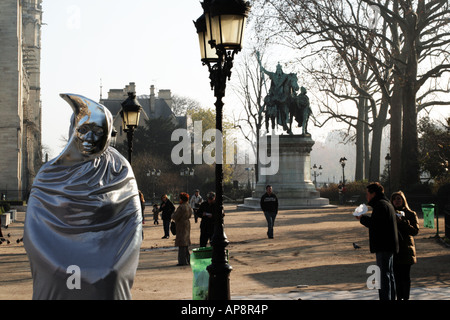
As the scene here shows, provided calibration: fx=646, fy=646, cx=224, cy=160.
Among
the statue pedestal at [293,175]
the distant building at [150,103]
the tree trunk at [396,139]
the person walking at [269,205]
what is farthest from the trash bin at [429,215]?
the distant building at [150,103]

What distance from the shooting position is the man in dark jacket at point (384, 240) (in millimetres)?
8156

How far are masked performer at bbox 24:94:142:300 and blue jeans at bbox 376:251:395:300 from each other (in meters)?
3.72

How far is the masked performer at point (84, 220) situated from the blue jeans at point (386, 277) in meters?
3.72

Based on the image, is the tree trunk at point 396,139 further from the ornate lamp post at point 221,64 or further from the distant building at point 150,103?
the distant building at point 150,103

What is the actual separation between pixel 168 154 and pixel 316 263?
59.1 meters

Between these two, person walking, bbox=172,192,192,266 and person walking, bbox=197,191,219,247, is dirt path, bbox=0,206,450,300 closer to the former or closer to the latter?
person walking, bbox=172,192,192,266

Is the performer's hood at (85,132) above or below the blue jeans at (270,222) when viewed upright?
above

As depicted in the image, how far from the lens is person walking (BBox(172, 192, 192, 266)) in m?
14.7

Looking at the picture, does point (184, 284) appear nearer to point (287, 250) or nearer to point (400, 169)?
point (287, 250)

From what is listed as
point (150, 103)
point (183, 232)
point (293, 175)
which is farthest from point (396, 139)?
point (150, 103)

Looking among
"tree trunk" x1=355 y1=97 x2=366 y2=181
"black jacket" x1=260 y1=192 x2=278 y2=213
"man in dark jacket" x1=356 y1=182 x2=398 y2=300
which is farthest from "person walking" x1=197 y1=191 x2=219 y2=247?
"tree trunk" x1=355 y1=97 x2=366 y2=181

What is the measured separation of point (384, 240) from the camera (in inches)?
321

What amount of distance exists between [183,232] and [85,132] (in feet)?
30.3
